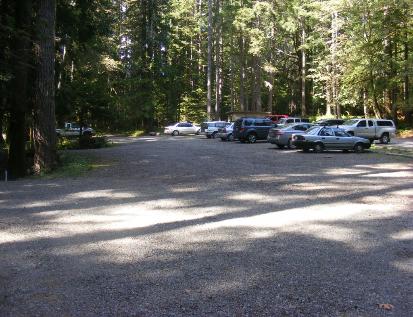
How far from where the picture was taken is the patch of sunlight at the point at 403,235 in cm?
735

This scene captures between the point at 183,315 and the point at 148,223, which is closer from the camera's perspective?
the point at 183,315

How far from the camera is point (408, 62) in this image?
39375mm

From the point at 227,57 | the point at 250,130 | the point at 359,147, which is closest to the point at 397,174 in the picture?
the point at 359,147

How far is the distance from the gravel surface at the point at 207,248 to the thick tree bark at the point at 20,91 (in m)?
4.55

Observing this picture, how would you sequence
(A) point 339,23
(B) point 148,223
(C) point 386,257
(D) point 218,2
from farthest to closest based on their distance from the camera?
(D) point 218,2
(A) point 339,23
(B) point 148,223
(C) point 386,257

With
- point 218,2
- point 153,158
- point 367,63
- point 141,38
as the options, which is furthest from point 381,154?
point 218,2

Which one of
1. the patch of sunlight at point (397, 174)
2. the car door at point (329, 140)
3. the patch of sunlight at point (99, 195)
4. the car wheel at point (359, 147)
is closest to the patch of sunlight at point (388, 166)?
the patch of sunlight at point (397, 174)

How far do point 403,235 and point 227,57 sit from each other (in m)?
58.5

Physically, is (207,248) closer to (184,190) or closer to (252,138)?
(184,190)

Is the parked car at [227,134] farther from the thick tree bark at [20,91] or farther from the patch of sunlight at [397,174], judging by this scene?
the patch of sunlight at [397,174]

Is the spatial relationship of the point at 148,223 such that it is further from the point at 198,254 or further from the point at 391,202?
the point at 391,202

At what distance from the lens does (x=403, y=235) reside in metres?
7.54

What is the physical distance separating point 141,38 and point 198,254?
4700 cm

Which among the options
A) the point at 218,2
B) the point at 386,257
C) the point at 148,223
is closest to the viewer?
the point at 386,257
